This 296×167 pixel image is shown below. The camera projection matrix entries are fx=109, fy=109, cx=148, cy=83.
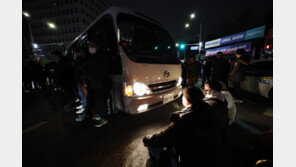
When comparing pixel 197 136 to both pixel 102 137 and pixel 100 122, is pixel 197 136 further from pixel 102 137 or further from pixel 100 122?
pixel 100 122

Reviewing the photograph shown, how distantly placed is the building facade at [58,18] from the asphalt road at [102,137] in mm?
55170

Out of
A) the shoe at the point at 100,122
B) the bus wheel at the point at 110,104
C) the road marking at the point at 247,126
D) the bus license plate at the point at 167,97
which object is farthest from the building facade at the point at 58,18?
the road marking at the point at 247,126

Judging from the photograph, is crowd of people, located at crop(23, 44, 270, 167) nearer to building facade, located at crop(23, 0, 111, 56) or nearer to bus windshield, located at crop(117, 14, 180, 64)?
bus windshield, located at crop(117, 14, 180, 64)

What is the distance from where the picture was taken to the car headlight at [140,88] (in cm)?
235

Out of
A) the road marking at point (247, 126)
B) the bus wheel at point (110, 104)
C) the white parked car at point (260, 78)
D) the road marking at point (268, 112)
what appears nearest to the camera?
the road marking at point (247, 126)

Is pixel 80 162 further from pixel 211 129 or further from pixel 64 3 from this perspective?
pixel 64 3

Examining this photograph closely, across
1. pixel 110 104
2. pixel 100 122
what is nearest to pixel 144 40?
pixel 110 104

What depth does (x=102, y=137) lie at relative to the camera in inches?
94.5

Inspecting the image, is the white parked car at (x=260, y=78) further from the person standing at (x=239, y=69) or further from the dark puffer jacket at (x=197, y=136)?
the dark puffer jacket at (x=197, y=136)

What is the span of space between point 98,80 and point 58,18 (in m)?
67.6

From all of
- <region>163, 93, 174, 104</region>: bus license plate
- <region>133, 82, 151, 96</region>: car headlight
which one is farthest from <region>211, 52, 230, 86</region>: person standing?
<region>133, 82, 151, 96</region>: car headlight

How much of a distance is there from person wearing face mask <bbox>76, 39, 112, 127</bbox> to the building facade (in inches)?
2173

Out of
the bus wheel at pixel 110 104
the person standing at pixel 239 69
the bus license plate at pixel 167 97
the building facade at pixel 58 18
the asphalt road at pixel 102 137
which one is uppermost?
the building facade at pixel 58 18

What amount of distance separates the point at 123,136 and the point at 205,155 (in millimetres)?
1849
